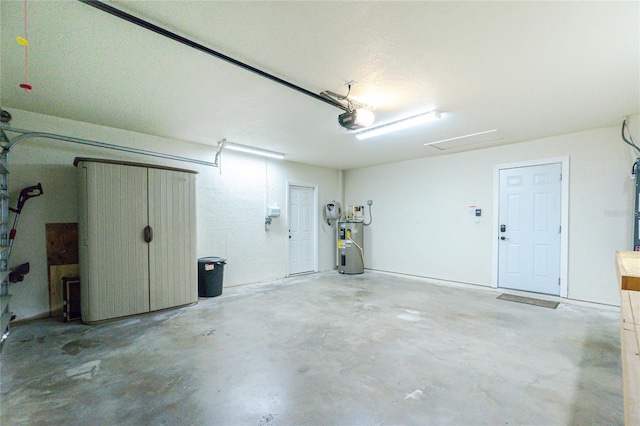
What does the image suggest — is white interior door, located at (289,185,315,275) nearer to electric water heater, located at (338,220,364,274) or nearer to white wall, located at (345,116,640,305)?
electric water heater, located at (338,220,364,274)

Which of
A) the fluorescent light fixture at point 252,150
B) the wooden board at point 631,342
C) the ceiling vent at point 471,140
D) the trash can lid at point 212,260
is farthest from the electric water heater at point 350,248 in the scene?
the wooden board at point 631,342

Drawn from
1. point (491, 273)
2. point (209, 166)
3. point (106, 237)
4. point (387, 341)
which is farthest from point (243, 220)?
point (491, 273)

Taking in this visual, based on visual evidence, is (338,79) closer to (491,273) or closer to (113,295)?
(113,295)

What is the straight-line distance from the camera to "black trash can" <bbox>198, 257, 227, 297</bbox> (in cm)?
481

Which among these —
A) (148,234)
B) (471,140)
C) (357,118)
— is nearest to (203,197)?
(148,234)

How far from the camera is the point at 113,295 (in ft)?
11.8

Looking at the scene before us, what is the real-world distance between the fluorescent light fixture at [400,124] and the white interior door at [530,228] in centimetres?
256

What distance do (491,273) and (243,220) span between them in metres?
4.97

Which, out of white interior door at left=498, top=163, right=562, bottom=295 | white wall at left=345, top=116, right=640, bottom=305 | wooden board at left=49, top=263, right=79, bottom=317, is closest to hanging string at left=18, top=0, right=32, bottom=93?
wooden board at left=49, top=263, right=79, bottom=317

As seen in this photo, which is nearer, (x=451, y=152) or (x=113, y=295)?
(x=113, y=295)

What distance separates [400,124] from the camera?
3961mm

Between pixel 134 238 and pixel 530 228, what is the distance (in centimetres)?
632

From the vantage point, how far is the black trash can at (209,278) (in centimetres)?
481

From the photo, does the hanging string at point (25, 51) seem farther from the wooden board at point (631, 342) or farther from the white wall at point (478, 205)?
the white wall at point (478, 205)
